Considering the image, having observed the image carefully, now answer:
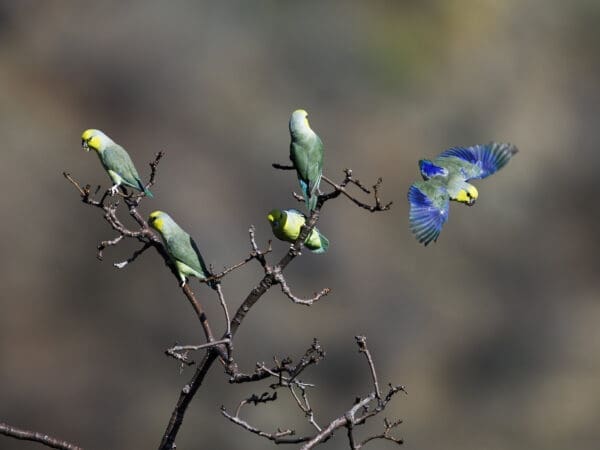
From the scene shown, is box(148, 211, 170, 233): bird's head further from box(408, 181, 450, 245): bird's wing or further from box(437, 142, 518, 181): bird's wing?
box(437, 142, 518, 181): bird's wing

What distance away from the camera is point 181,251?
3055 millimetres

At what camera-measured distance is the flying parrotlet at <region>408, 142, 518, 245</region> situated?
11.3 feet

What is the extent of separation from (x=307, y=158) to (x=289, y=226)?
353mm

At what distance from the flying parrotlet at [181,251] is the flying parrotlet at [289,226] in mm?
263

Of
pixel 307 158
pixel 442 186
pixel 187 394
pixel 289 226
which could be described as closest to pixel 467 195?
pixel 442 186

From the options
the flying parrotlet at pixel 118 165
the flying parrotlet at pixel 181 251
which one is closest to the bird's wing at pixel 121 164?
the flying parrotlet at pixel 118 165

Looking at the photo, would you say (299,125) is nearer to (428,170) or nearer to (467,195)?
(428,170)

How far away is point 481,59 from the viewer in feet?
40.2

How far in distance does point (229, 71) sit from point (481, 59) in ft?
10.8

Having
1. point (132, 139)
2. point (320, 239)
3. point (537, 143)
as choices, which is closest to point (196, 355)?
point (132, 139)

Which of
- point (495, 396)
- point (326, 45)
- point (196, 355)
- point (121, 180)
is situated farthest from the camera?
point (326, 45)

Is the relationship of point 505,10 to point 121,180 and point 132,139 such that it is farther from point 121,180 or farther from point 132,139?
point 121,180

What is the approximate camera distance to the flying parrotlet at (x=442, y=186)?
3.46 metres

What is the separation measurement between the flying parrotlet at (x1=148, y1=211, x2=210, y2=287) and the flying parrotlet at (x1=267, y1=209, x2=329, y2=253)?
10.3 inches
